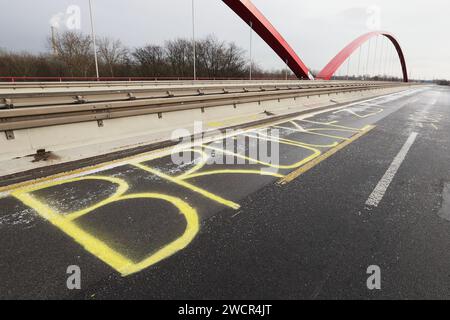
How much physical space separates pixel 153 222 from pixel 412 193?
354cm

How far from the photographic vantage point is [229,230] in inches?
112

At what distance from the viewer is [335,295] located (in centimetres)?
205

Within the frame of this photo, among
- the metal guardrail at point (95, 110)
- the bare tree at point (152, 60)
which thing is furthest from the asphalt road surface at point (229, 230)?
the bare tree at point (152, 60)

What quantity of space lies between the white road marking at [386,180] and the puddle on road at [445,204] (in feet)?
2.16

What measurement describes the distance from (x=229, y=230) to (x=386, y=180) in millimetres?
2952

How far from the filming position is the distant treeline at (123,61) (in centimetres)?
4228

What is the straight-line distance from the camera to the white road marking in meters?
3.66

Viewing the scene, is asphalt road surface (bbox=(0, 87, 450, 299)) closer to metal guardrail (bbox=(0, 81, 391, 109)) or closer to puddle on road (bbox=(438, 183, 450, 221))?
puddle on road (bbox=(438, 183, 450, 221))

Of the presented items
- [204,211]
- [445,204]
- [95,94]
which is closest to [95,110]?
[95,94]

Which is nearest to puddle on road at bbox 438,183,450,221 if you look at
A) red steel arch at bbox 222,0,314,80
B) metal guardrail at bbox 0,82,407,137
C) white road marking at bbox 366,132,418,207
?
white road marking at bbox 366,132,418,207

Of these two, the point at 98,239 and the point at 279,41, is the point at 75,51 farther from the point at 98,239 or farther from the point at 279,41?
the point at 98,239

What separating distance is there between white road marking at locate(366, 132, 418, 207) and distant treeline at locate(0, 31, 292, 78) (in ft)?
157
